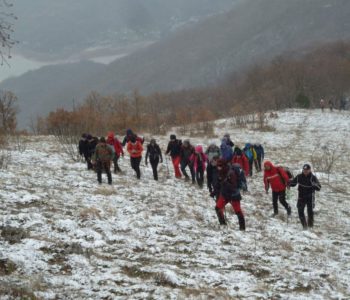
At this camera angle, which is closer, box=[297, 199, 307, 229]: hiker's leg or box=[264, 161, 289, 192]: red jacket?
box=[297, 199, 307, 229]: hiker's leg

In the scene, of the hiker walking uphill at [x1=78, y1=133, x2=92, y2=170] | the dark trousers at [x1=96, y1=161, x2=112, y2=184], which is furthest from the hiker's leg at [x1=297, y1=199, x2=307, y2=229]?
the hiker walking uphill at [x1=78, y1=133, x2=92, y2=170]

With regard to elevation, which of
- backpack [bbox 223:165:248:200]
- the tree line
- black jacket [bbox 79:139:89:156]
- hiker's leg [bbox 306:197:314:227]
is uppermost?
the tree line

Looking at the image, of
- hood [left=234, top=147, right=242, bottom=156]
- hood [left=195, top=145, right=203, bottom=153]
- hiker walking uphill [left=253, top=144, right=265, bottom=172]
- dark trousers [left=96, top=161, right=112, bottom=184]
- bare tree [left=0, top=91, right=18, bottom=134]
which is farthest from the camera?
bare tree [left=0, top=91, right=18, bottom=134]

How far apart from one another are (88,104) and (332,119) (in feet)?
115

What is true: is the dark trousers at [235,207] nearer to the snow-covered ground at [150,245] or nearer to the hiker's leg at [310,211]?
the snow-covered ground at [150,245]

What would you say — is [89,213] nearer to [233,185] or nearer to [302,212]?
[233,185]

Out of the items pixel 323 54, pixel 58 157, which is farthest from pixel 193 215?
pixel 323 54

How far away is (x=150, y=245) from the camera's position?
788cm

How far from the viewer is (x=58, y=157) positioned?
18219 millimetres

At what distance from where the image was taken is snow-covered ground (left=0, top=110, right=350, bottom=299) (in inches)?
235

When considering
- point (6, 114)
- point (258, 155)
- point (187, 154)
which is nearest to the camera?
point (187, 154)

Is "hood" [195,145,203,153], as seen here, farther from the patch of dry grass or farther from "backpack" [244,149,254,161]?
the patch of dry grass

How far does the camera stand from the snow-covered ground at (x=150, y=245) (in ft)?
19.6

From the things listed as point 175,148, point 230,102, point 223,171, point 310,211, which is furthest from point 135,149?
point 230,102
